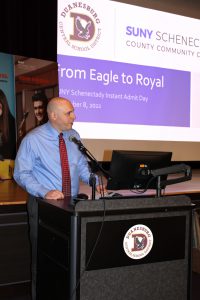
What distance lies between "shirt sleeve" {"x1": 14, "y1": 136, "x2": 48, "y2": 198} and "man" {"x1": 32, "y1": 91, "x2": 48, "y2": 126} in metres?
1.53

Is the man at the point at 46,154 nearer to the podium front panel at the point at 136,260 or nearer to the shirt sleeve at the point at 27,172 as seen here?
the shirt sleeve at the point at 27,172

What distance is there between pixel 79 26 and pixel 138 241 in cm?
286

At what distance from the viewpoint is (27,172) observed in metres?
2.52

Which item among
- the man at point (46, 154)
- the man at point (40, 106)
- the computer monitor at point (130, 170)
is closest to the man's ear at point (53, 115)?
the man at point (46, 154)

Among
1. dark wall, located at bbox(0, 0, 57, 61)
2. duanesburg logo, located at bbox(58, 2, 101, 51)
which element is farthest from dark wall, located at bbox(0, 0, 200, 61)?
duanesburg logo, located at bbox(58, 2, 101, 51)

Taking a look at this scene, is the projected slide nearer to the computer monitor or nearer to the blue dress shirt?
the blue dress shirt

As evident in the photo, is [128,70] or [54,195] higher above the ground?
[128,70]

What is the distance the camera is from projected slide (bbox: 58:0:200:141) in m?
4.29

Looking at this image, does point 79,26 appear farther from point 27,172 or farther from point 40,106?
point 27,172

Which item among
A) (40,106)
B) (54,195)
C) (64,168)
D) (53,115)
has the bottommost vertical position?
(54,195)

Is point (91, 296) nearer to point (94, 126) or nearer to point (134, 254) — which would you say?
point (134, 254)

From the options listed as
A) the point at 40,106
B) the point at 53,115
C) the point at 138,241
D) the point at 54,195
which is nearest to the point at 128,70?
the point at 40,106

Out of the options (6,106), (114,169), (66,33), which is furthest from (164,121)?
(114,169)

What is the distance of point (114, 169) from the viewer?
229 centimetres
